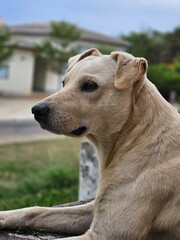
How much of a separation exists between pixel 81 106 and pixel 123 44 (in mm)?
45880

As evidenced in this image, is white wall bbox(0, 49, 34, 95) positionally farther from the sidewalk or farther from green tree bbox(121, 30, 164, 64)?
green tree bbox(121, 30, 164, 64)

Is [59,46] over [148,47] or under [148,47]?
over

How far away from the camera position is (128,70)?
3475 mm

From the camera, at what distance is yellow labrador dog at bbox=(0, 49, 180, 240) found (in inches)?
127

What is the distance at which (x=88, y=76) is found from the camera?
352cm

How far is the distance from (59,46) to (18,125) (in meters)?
21.4

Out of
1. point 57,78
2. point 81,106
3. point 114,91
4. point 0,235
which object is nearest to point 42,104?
point 81,106

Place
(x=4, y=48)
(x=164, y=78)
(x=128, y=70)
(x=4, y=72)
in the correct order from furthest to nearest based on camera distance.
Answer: (x=4, y=72)
(x=164, y=78)
(x=4, y=48)
(x=128, y=70)

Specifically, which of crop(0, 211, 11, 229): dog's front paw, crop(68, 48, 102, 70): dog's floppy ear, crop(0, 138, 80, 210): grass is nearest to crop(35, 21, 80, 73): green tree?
crop(0, 138, 80, 210): grass

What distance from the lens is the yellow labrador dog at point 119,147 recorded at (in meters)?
3.22

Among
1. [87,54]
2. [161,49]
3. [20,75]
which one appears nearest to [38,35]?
[20,75]

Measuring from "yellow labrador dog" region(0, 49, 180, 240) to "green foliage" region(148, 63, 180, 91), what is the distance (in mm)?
37110

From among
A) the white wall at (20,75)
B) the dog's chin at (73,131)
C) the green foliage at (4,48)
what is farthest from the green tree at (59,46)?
the dog's chin at (73,131)

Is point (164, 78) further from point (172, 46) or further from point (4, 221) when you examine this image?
point (4, 221)
